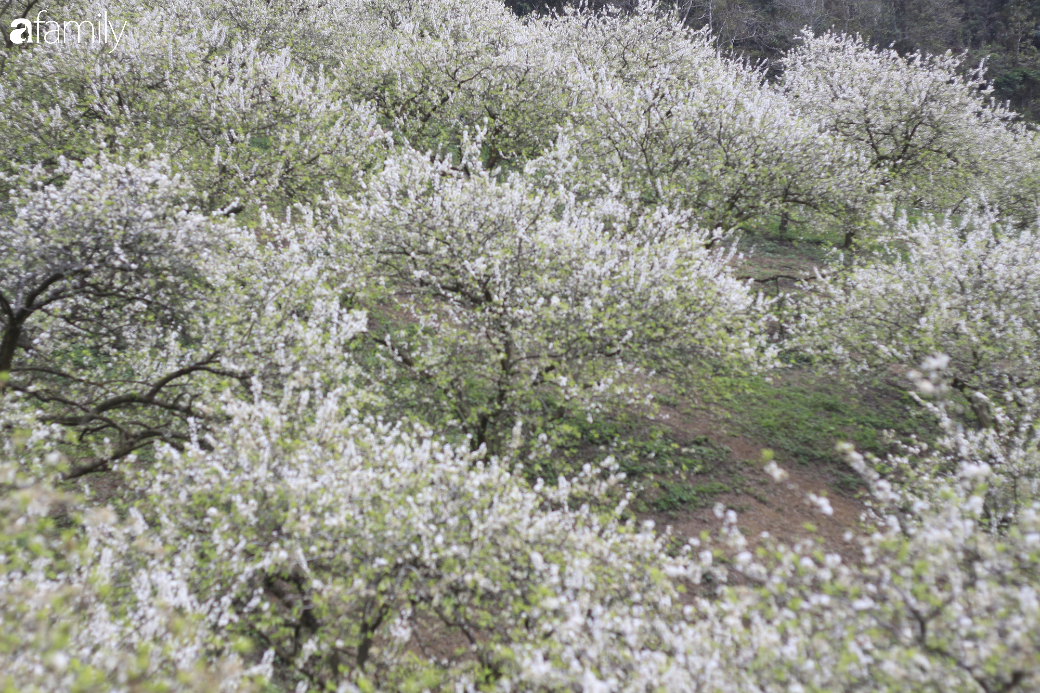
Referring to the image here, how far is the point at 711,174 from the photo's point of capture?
24578 mm

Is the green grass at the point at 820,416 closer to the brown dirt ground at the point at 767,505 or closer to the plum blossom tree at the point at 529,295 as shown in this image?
the brown dirt ground at the point at 767,505

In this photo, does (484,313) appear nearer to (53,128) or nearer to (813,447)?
(813,447)

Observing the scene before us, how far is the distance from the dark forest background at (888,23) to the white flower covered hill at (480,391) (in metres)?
50.1

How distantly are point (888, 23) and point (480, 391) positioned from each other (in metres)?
89.0

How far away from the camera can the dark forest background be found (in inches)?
2923

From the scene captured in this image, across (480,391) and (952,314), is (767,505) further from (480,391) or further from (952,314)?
(480,391)

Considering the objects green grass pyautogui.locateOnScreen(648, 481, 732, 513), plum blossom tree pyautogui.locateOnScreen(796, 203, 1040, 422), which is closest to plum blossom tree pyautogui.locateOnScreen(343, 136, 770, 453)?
green grass pyautogui.locateOnScreen(648, 481, 732, 513)

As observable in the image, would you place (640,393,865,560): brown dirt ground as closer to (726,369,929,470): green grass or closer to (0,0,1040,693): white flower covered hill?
(0,0,1040,693): white flower covered hill

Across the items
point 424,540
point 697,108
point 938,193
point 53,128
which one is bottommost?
point 424,540

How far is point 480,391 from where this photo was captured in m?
18.6

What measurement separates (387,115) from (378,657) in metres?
28.7

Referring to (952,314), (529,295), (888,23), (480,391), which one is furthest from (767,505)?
(888,23)

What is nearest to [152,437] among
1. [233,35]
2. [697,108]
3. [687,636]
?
[687,636]

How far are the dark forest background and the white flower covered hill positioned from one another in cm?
5010
